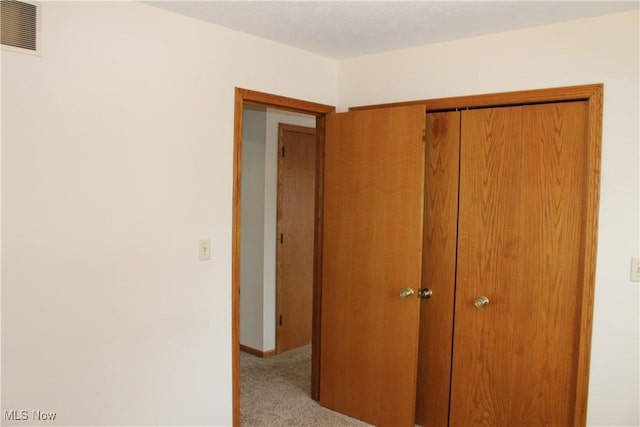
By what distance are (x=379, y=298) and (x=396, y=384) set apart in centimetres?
52

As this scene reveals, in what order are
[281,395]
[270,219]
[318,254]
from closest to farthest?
1. [318,254]
2. [281,395]
3. [270,219]

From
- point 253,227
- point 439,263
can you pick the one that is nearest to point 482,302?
point 439,263

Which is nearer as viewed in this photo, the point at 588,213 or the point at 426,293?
the point at 588,213

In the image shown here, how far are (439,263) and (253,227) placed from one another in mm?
1964

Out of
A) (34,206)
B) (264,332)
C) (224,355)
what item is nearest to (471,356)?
(224,355)

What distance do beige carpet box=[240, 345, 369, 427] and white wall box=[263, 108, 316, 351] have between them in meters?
0.26

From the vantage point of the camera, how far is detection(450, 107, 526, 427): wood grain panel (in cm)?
267

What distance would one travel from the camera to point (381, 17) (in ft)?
7.99

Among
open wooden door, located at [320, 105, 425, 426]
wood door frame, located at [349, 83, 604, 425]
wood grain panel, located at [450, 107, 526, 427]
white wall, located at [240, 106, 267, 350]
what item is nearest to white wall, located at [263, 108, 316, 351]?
white wall, located at [240, 106, 267, 350]

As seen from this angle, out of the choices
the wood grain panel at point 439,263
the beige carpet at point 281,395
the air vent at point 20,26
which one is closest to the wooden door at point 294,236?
the beige carpet at point 281,395

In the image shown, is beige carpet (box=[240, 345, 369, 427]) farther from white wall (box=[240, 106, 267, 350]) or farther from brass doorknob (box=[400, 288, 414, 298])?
brass doorknob (box=[400, 288, 414, 298])

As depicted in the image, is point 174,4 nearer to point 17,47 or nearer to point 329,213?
point 17,47

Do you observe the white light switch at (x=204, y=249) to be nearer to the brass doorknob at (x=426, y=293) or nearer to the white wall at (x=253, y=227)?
the brass doorknob at (x=426, y=293)

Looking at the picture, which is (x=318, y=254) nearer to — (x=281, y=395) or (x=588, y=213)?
(x=281, y=395)
